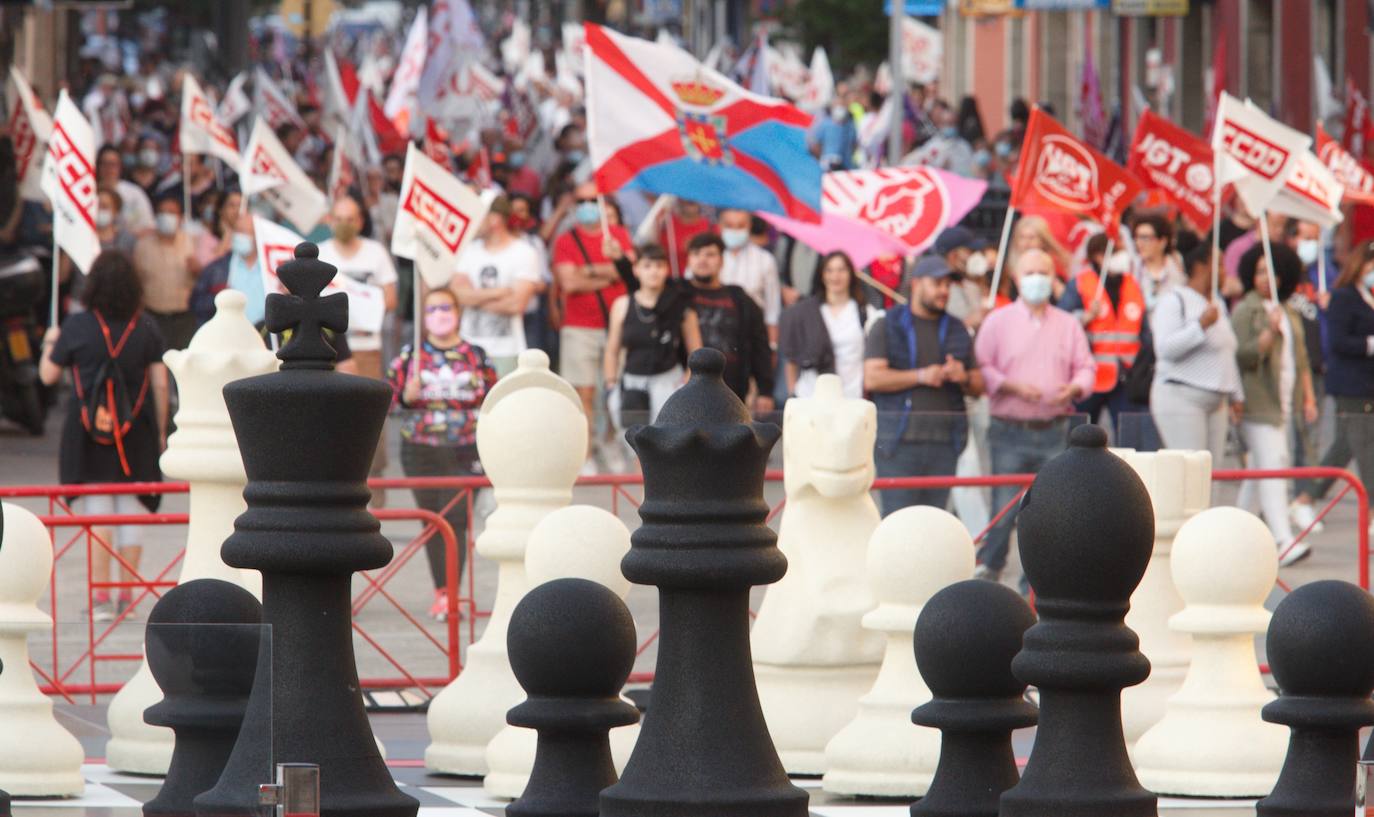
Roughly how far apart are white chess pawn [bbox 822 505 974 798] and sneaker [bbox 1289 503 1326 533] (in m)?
4.64

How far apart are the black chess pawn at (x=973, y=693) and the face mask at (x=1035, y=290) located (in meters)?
7.38

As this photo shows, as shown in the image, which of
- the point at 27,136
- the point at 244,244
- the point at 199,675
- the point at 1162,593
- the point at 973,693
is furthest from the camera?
the point at 27,136

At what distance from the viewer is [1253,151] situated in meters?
16.2

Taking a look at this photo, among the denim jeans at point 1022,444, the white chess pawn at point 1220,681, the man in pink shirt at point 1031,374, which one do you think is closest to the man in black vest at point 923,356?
the man in pink shirt at point 1031,374

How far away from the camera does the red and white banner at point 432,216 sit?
13.7 meters

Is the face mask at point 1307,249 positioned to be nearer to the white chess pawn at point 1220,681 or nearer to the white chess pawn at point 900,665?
the white chess pawn at point 1220,681

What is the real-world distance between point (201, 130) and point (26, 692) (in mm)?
14961

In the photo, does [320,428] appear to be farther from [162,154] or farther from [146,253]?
[162,154]

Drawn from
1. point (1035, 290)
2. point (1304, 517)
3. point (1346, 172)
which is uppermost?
point (1346, 172)

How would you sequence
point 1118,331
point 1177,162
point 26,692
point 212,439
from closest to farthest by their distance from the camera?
point 26,692
point 212,439
point 1118,331
point 1177,162

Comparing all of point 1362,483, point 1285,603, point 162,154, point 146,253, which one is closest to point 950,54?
point 162,154

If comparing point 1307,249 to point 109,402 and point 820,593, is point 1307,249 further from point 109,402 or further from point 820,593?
Result: point 820,593

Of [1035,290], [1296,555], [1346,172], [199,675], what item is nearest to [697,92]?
[1035,290]

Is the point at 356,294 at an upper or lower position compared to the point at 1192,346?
upper
